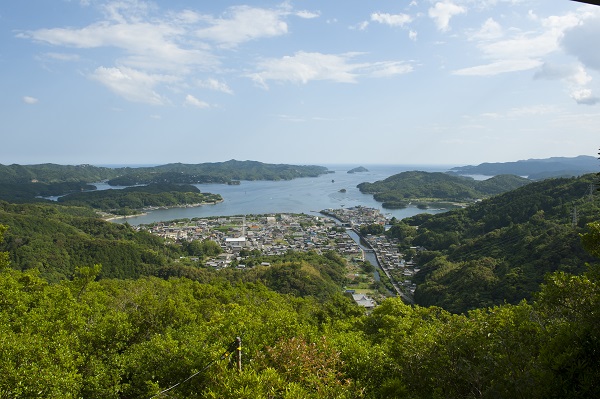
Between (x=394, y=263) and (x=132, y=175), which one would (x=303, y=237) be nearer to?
(x=394, y=263)

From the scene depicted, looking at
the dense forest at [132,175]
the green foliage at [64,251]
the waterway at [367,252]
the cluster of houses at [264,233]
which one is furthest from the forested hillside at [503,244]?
the dense forest at [132,175]

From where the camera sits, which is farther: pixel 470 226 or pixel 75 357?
pixel 470 226

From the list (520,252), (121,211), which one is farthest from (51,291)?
(121,211)

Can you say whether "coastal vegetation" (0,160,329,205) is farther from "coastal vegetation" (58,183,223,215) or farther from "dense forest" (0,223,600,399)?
"dense forest" (0,223,600,399)

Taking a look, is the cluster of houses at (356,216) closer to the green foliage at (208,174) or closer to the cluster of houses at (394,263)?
the cluster of houses at (394,263)

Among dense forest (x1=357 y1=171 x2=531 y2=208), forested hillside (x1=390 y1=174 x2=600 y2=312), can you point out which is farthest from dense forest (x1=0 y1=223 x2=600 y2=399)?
dense forest (x1=357 y1=171 x2=531 y2=208)

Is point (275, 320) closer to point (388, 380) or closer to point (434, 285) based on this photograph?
point (388, 380)

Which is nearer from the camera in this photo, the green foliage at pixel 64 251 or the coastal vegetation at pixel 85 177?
the green foliage at pixel 64 251
